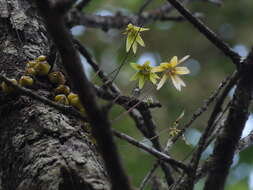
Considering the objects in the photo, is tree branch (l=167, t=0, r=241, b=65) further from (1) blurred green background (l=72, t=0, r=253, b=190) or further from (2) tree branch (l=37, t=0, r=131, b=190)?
(1) blurred green background (l=72, t=0, r=253, b=190)

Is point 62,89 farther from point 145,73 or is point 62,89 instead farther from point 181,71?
point 181,71

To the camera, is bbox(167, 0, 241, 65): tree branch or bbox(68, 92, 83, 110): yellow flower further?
bbox(68, 92, 83, 110): yellow flower

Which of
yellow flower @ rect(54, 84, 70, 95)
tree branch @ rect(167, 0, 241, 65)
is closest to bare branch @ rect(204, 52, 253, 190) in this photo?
tree branch @ rect(167, 0, 241, 65)

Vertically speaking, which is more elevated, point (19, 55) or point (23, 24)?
point (23, 24)

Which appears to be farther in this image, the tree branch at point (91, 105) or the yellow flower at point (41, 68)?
the yellow flower at point (41, 68)

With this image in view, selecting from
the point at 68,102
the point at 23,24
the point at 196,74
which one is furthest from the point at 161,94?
the point at 68,102

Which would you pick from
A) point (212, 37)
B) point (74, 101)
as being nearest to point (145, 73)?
point (74, 101)

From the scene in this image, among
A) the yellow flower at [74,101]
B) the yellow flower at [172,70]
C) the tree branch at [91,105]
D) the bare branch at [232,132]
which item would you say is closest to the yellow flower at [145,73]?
the yellow flower at [172,70]

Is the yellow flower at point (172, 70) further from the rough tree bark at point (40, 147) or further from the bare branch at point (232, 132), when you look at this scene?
the bare branch at point (232, 132)

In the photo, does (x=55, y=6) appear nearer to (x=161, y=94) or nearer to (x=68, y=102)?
(x=68, y=102)
